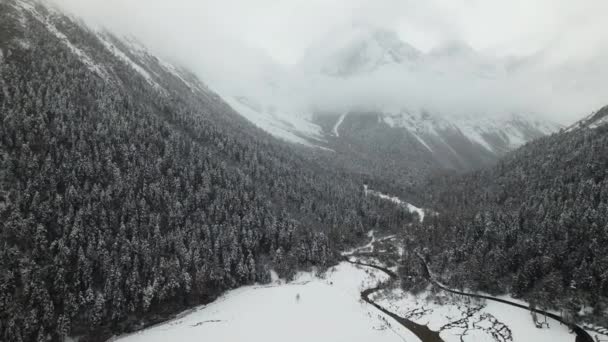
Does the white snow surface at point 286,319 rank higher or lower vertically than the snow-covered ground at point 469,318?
lower

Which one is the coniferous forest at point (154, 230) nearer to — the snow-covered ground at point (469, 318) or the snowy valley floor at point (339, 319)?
the snowy valley floor at point (339, 319)

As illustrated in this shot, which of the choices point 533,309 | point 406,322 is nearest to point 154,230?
point 406,322

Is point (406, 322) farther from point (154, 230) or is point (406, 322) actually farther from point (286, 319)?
point (154, 230)

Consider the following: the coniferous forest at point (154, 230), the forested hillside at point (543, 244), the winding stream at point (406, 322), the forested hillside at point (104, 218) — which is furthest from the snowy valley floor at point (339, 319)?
the forested hillside at point (104, 218)

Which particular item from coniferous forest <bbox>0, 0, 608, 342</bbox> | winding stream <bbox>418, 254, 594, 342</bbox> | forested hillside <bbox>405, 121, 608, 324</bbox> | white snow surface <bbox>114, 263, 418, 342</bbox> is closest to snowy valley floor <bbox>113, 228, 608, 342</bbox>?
white snow surface <bbox>114, 263, 418, 342</bbox>

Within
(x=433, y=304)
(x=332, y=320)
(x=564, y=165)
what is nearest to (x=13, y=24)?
(x=332, y=320)

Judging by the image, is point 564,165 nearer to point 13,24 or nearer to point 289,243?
point 289,243

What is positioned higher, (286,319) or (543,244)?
(543,244)
